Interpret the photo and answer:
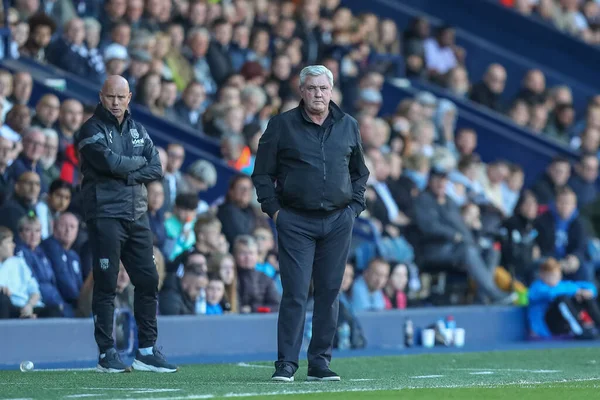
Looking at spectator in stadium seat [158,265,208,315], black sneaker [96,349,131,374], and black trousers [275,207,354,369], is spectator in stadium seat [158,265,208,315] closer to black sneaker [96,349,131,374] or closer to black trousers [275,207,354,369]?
black sneaker [96,349,131,374]

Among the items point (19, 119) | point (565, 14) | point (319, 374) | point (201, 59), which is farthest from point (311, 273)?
point (565, 14)

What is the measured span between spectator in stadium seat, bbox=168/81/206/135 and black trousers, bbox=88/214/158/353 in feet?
20.3

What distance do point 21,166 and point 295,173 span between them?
183 inches

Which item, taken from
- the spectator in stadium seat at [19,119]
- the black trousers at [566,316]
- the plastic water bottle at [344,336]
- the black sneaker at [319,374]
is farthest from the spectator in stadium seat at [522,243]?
the black sneaker at [319,374]

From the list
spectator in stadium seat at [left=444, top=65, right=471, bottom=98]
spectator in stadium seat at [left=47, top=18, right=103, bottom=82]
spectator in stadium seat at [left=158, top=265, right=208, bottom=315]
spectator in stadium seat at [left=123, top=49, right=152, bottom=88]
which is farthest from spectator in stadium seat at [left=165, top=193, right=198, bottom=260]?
spectator in stadium seat at [left=444, top=65, right=471, bottom=98]

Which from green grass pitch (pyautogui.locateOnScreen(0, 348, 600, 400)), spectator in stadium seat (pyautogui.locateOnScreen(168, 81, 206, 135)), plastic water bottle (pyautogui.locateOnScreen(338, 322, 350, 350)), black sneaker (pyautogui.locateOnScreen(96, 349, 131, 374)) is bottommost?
green grass pitch (pyautogui.locateOnScreen(0, 348, 600, 400))

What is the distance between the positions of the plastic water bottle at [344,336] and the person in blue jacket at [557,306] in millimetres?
2717

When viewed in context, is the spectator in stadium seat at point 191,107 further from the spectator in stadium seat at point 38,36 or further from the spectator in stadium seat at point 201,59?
the spectator in stadium seat at point 38,36

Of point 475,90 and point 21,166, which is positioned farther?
point 475,90

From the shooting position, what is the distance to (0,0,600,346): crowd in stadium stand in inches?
518

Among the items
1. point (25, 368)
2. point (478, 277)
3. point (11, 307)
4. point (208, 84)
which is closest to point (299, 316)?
point (25, 368)

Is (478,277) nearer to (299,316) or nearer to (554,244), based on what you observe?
(554,244)

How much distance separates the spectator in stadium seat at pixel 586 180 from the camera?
19312 millimetres

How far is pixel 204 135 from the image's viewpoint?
1639 cm
